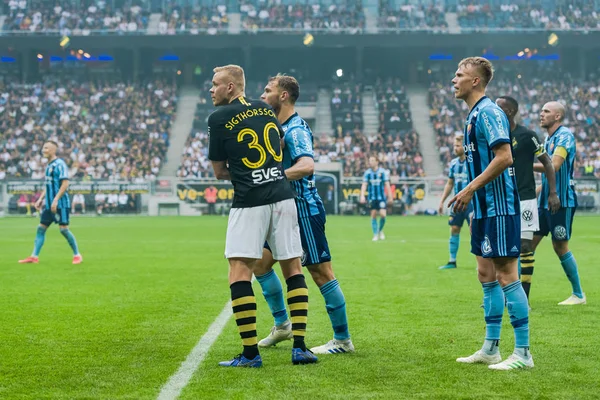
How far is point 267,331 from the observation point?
7996 millimetres

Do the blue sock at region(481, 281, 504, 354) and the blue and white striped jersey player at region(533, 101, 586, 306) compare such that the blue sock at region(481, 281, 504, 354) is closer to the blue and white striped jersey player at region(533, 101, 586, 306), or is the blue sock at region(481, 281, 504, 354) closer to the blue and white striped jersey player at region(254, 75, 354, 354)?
the blue and white striped jersey player at region(254, 75, 354, 354)

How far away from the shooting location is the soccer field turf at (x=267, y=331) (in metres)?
5.48

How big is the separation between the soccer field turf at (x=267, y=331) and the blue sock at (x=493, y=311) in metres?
0.35

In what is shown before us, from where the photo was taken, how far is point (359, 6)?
5744 cm

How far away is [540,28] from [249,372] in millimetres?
51960

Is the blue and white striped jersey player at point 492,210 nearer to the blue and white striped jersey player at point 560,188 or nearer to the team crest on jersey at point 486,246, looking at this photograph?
the team crest on jersey at point 486,246

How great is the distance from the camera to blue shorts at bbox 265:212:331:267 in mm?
6785

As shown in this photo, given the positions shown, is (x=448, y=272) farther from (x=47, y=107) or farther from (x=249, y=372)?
(x=47, y=107)

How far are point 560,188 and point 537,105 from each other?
44.5m

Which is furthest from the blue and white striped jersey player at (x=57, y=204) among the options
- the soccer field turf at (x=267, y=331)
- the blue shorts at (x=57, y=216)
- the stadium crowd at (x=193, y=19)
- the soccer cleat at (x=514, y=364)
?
the stadium crowd at (x=193, y=19)

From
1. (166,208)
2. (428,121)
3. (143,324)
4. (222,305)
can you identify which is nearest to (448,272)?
(222,305)

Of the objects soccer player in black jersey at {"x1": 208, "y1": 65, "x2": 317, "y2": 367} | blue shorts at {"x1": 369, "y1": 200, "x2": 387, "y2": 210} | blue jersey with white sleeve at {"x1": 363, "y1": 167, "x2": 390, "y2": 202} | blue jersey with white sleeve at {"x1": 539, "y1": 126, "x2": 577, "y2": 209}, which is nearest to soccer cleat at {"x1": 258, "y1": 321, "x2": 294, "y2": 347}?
soccer player in black jersey at {"x1": 208, "y1": 65, "x2": 317, "y2": 367}

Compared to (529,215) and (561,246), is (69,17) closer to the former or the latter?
(561,246)

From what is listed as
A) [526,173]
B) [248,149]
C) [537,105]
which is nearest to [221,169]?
[248,149]
